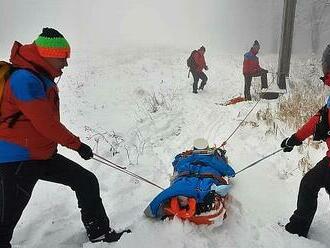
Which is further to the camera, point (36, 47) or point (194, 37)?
point (194, 37)

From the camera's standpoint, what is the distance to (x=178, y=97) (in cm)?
1350

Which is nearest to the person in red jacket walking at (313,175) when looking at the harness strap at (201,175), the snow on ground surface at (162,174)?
the snow on ground surface at (162,174)

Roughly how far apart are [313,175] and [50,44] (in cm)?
287

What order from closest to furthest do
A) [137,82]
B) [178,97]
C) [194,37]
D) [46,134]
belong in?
1. [46,134]
2. [178,97]
3. [137,82]
4. [194,37]

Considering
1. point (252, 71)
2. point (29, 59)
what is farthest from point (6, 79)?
point (252, 71)

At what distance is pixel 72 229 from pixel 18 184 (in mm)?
1240

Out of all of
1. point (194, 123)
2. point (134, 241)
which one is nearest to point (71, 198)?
point (134, 241)

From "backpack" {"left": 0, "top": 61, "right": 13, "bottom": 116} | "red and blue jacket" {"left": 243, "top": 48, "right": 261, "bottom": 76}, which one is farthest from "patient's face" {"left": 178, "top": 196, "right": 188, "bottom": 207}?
"red and blue jacket" {"left": 243, "top": 48, "right": 261, "bottom": 76}

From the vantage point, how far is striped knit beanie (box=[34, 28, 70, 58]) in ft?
11.5

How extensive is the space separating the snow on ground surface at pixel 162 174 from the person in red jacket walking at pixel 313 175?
17 centimetres

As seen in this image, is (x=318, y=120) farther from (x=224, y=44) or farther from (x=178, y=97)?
(x=224, y=44)

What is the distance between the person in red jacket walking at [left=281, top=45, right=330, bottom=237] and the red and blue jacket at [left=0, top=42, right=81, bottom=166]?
238 centimetres

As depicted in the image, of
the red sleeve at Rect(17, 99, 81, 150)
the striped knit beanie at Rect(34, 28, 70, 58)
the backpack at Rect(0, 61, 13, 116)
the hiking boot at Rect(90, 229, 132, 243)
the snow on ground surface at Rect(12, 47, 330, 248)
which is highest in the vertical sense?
the striped knit beanie at Rect(34, 28, 70, 58)

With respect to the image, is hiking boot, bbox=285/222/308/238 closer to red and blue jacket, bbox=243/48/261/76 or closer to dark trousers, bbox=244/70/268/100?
dark trousers, bbox=244/70/268/100
